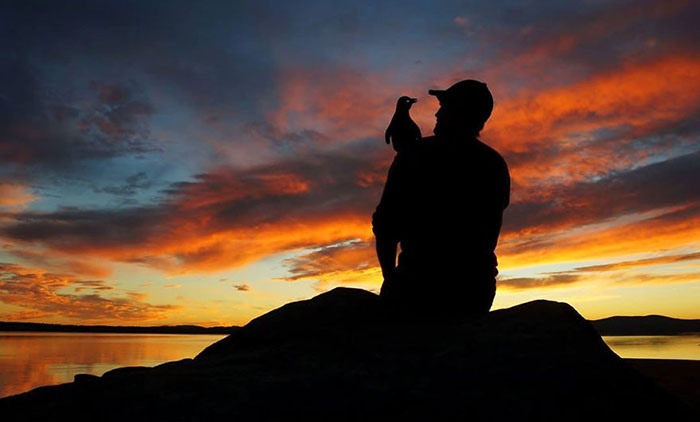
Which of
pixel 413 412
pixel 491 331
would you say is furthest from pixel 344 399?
pixel 491 331

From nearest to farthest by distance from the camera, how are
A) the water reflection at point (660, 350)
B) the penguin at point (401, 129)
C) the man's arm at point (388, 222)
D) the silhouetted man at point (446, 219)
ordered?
the silhouetted man at point (446, 219) → the man's arm at point (388, 222) → the penguin at point (401, 129) → the water reflection at point (660, 350)

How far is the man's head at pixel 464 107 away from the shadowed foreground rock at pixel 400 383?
159cm

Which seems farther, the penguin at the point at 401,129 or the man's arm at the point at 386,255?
the penguin at the point at 401,129

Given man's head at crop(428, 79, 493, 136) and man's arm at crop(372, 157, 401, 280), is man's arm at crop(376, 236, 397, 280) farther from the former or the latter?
man's head at crop(428, 79, 493, 136)

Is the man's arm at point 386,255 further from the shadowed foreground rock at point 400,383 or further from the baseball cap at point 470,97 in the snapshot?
the baseball cap at point 470,97

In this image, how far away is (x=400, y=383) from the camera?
8.59 feet

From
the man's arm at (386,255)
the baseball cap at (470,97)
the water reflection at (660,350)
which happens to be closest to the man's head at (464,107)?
the baseball cap at (470,97)

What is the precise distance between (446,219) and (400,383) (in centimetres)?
155

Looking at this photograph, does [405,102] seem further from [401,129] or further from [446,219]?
[446,219]

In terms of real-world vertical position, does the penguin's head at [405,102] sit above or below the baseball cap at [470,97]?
→ above

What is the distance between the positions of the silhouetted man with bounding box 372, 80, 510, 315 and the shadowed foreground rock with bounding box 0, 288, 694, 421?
2.11 feet

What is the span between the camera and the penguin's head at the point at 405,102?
4758 millimetres

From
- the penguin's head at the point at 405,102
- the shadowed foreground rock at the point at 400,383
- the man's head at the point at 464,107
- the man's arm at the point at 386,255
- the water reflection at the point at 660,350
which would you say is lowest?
the water reflection at the point at 660,350

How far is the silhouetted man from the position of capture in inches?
151
